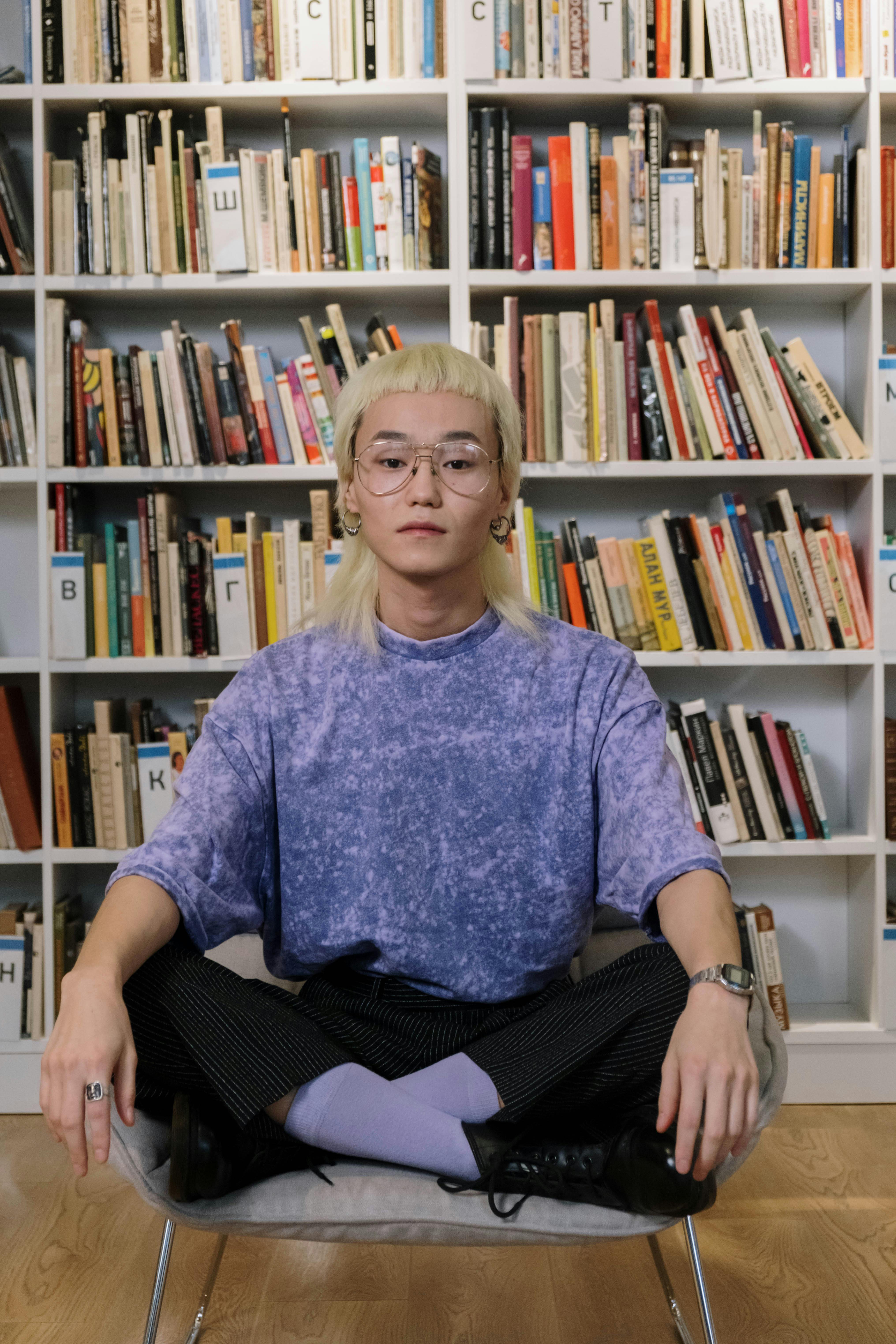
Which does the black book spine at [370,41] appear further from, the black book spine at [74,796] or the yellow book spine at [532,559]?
the black book spine at [74,796]

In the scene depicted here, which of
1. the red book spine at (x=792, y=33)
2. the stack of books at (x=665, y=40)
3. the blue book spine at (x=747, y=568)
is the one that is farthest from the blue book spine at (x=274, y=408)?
the red book spine at (x=792, y=33)

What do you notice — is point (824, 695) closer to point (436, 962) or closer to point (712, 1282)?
point (712, 1282)

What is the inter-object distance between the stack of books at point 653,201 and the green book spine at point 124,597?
0.93 m

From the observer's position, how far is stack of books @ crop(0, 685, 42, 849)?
2.22 meters

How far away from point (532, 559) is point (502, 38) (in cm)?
103

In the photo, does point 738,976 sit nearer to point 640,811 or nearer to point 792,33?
point 640,811

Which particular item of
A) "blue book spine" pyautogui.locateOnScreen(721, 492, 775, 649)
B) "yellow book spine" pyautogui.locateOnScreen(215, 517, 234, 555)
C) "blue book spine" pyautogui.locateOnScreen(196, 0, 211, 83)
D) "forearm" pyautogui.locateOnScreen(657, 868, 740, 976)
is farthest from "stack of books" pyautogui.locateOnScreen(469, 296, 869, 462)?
"forearm" pyautogui.locateOnScreen(657, 868, 740, 976)

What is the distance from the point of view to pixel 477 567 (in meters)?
1.45

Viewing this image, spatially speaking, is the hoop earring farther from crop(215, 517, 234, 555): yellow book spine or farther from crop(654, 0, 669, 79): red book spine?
crop(654, 0, 669, 79): red book spine

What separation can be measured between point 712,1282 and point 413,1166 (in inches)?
30.0

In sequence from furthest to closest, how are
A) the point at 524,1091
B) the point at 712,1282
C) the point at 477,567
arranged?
the point at 712,1282 < the point at 477,567 < the point at 524,1091

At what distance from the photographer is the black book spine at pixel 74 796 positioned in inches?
87.4

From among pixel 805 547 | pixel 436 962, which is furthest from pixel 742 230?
pixel 436 962

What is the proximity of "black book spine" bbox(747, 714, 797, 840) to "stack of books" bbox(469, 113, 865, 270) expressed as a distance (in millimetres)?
949
